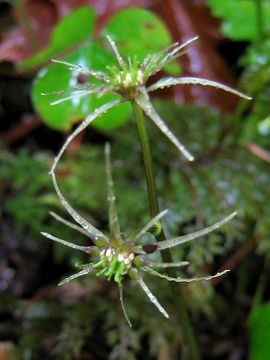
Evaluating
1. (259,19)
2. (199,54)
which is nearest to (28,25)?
(199,54)

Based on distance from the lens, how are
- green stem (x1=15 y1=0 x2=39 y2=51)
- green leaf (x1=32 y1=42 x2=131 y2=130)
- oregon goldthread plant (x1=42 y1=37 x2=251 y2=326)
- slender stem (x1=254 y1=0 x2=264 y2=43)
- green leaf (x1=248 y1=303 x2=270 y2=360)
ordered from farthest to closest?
green stem (x1=15 y1=0 x2=39 y2=51) → slender stem (x1=254 y1=0 x2=264 y2=43) → green leaf (x1=32 y1=42 x2=131 y2=130) → green leaf (x1=248 y1=303 x2=270 y2=360) → oregon goldthread plant (x1=42 y1=37 x2=251 y2=326)

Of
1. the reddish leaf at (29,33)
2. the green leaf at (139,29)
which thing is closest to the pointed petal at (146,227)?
the green leaf at (139,29)

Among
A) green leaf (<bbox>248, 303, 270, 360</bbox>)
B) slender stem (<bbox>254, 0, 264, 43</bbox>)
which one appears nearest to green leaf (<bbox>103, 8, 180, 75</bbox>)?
slender stem (<bbox>254, 0, 264, 43</bbox>)

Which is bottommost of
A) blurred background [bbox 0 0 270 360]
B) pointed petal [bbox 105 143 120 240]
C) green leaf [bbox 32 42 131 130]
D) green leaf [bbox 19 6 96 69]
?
blurred background [bbox 0 0 270 360]

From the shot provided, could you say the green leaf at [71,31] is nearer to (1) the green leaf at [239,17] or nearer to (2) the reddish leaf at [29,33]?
(2) the reddish leaf at [29,33]

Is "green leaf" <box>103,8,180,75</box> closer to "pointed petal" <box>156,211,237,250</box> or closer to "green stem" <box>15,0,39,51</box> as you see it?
"green stem" <box>15,0,39,51</box>

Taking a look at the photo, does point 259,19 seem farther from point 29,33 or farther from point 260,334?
point 260,334
